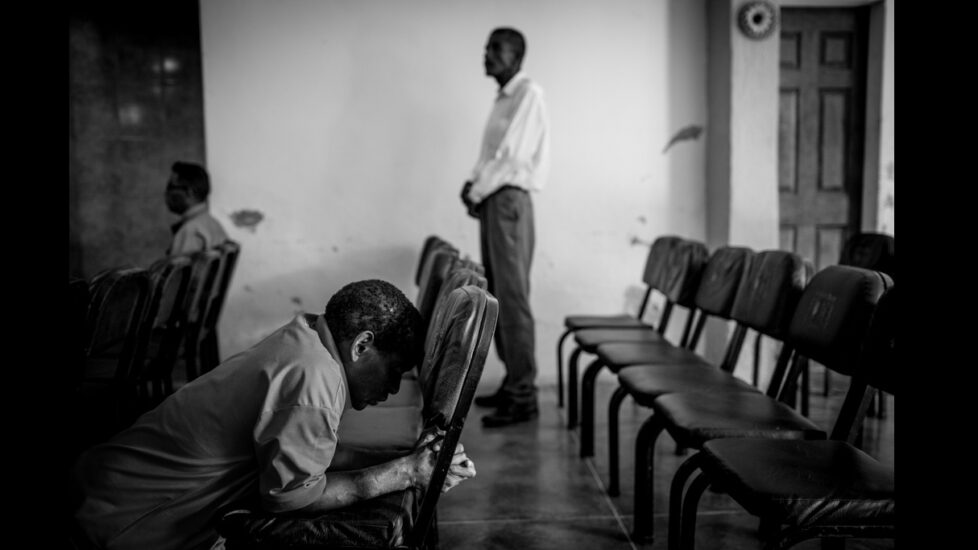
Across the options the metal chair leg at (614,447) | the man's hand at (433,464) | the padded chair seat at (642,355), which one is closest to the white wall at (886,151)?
the padded chair seat at (642,355)

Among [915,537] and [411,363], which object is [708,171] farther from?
[915,537]

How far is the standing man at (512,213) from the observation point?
146 inches

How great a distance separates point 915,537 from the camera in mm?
747

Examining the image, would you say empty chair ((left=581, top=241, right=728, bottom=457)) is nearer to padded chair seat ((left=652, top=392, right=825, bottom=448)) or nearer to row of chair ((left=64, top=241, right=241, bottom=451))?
padded chair seat ((left=652, top=392, right=825, bottom=448))

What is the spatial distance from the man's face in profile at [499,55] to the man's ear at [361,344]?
2.60m

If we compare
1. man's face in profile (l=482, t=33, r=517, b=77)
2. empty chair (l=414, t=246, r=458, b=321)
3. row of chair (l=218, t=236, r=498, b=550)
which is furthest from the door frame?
row of chair (l=218, t=236, r=498, b=550)

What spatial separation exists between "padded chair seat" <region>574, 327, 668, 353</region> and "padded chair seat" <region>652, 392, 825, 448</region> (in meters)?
1.06

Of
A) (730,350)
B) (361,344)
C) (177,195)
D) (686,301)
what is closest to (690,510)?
(361,344)

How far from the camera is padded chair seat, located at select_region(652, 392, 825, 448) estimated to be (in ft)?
6.63

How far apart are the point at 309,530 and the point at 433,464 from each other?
0.28 meters

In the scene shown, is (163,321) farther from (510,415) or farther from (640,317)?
(640,317)

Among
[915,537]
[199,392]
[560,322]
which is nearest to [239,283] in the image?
[560,322]

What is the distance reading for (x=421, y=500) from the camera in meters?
1.55

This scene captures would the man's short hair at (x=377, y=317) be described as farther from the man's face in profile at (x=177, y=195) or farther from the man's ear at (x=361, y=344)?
the man's face in profile at (x=177, y=195)
